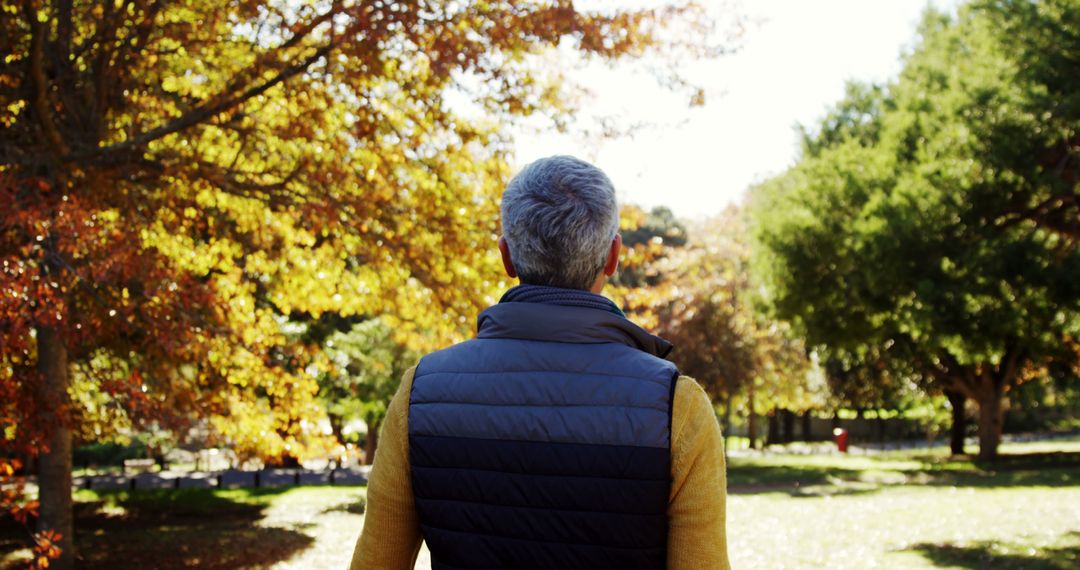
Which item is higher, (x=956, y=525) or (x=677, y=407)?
(x=677, y=407)

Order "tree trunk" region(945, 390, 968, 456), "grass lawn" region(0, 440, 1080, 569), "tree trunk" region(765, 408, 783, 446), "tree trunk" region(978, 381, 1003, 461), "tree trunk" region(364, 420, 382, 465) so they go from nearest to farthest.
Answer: "grass lawn" region(0, 440, 1080, 569) → "tree trunk" region(364, 420, 382, 465) → "tree trunk" region(978, 381, 1003, 461) → "tree trunk" region(945, 390, 968, 456) → "tree trunk" region(765, 408, 783, 446)

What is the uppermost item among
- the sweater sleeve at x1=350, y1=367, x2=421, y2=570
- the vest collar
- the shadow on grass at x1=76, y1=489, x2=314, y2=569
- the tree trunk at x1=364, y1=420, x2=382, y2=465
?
the vest collar

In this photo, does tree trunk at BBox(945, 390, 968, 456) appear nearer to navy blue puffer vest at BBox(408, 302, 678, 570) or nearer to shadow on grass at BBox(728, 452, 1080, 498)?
shadow on grass at BBox(728, 452, 1080, 498)

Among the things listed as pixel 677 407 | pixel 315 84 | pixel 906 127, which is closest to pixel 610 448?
pixel 677 407

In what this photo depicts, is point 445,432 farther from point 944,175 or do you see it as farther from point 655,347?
point 944,175

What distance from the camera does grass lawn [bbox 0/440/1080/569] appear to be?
36.9 ft

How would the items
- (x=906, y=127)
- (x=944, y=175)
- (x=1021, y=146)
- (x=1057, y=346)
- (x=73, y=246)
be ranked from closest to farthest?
(x=73, y=246), (x=1021, y=146), (x=944, y=175), (x=906, y=127), (x=1057, y=346)

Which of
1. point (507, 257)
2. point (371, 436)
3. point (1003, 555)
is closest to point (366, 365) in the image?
point (371, 436)

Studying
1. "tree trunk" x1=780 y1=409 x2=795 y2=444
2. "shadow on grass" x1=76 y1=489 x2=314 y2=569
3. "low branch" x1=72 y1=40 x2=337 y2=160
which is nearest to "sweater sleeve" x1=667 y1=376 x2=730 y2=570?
"low branch" x1=72 y1=40 x2=337 y2=160

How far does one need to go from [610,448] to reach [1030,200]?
54.8 ft

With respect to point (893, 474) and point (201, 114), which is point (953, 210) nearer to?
point (893, 474)

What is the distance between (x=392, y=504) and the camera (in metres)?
1.98

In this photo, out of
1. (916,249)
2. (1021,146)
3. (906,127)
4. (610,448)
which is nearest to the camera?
(610,448)

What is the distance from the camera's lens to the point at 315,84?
10.1m
